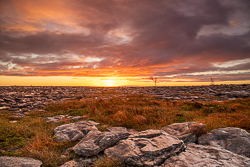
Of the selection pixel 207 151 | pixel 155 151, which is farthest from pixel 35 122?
pixel 207 151

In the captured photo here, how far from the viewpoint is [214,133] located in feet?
18.7

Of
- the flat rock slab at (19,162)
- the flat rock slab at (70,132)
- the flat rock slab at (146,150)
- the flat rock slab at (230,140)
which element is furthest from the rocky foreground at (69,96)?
the flat rock slab at (230,140)

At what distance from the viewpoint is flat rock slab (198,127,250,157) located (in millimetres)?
4567

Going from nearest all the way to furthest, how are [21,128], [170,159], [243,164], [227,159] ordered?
1. [243,164]
2. [227,159]
3. [170,159]
4. [21,128]

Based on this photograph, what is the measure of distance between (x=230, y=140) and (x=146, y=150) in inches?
141

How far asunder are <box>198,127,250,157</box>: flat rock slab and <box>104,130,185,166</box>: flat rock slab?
1656 millimetres

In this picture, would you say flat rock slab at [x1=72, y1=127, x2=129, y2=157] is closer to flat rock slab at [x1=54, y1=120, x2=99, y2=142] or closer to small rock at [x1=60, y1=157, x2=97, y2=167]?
small rock at [x1=60, y1=157, x2=97, y2=167]

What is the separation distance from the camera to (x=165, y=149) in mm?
4352

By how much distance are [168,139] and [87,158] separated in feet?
10.7

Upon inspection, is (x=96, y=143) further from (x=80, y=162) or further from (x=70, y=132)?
(x=70, y=132)

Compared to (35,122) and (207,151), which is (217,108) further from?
(35,122)

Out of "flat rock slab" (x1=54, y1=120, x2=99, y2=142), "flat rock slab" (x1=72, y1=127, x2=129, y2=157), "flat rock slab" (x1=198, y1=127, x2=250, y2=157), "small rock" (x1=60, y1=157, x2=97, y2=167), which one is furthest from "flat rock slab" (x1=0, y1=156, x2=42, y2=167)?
"flat rock slab" (x1=198, y1=127, x2=250, y2=157)

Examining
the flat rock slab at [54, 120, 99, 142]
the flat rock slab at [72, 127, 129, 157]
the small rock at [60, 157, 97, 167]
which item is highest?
the flat rock slab at [72, 127, 129, 157]

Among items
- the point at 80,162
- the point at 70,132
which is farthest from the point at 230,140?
the point at 70,132
